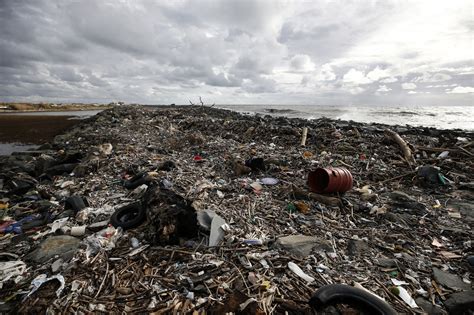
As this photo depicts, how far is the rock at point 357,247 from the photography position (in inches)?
118

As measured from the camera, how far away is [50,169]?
634 cm

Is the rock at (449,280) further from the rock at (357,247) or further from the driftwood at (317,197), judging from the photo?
the driftwood at (317,197)

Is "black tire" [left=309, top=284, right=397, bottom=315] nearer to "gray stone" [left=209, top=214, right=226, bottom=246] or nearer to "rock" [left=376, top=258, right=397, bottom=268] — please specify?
"rock" [left=376, top=258, right=397, bottom=268]

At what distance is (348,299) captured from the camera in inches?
83.1

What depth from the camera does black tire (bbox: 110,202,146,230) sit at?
3.34 m

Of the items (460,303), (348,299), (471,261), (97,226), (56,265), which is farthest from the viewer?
(97,226)

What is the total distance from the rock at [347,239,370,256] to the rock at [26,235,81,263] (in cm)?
341

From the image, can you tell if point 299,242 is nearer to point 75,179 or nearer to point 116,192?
point 116,192

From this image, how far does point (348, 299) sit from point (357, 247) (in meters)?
1.14

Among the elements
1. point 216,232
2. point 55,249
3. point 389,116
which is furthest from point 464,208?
point 389,116

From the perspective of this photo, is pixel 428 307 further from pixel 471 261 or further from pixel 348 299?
pixel 471 261

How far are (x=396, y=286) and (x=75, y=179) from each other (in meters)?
6.59

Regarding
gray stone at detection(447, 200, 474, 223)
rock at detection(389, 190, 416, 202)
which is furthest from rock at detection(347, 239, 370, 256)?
gray stone at detection(447, 200, 474, 223)

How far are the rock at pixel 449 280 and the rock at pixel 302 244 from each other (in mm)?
1139
